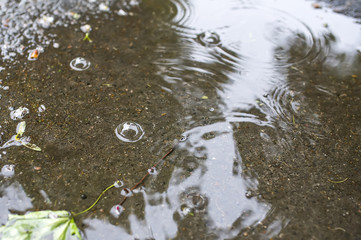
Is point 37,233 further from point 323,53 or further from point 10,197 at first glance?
point 323,53

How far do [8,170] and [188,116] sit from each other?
1.26m

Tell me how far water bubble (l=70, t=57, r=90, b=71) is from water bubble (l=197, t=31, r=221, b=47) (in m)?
1.10

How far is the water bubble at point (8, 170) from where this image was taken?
1.92 m

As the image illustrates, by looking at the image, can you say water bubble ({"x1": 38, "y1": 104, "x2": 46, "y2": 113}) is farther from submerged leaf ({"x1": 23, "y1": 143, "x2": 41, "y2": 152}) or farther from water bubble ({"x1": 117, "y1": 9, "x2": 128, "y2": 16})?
water bubble ({"x1": 117, "y1": 9, "x2": 128, "y2": 16})

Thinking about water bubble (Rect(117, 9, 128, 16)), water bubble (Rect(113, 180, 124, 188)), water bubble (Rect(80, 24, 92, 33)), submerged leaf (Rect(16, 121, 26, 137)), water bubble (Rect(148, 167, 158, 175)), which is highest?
water bubble (Rect(117, 9, 128, 16))

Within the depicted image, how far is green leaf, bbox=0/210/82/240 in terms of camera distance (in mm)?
→ 1635

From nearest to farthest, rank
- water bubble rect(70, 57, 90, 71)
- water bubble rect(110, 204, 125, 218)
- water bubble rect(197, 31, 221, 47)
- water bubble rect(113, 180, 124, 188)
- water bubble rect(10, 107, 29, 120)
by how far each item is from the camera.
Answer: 1. water bubble rect(110, 204, 125, 218)
2. water bubble rect(113, 180, 124, 188)
3. water bubble rect(10, 107, 29, 120)
4. water bubble rect(70, 57, 90, 71)
5. water bubble rect(197, 31, 221, 47)

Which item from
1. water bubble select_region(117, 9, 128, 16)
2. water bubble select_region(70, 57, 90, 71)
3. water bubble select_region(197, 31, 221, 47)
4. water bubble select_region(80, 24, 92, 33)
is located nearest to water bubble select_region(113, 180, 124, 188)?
water bubble select_region(70, 57, 90, 71)

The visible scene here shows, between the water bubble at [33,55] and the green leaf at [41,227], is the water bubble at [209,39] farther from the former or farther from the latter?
the green leaf at [41,227]

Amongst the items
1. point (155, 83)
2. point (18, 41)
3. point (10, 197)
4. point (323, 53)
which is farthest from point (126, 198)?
point (323, 53)

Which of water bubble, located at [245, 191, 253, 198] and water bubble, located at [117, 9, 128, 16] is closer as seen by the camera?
water bubble, located at [245, 191, 253, 198]

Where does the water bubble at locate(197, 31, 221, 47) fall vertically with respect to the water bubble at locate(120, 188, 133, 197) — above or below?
above

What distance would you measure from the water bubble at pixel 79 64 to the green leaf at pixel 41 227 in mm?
1336

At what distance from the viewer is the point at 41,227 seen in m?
1.67
